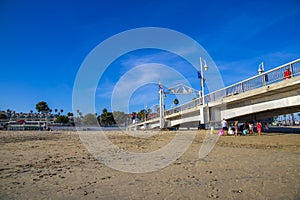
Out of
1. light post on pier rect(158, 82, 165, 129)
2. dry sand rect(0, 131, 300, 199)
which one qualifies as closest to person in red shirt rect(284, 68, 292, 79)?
dry sand rect(0, 131, 300, 199)

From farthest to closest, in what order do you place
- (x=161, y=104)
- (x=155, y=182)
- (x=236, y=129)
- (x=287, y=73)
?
(x=161, y=104) → (x=236, y=129) → (x=287, y=73) → (x=155, y=182)

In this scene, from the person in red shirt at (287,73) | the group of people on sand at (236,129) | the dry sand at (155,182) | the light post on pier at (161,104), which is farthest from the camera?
the light post on pier at (161,104)

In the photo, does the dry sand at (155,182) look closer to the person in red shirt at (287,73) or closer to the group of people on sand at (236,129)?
the person in red shirt at (287,73)

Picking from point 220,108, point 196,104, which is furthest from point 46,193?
point 196,104

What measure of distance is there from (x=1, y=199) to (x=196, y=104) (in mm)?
30243

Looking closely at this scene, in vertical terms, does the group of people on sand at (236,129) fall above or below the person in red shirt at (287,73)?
below

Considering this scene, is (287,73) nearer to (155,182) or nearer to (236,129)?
(236,129)

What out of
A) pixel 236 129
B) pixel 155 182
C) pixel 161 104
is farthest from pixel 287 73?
pixel 161 104

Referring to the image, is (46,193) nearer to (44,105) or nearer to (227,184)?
(227,184)

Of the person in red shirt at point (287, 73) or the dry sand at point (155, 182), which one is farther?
the person in red shirt at point (287, 73)

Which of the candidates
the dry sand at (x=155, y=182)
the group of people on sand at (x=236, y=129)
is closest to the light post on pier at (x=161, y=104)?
the group of people on sand at (x=236, y=129)

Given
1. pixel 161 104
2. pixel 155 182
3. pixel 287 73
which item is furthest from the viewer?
pixel 161 104

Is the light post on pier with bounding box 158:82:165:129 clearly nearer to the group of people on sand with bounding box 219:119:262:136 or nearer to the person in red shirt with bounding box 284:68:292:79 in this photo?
the group of people on sand with bounding box 219:119:262:136

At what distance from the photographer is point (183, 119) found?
38.7 metres
